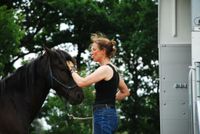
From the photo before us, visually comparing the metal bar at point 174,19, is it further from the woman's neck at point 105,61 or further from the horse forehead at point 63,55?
the woman's neck at point 105,61

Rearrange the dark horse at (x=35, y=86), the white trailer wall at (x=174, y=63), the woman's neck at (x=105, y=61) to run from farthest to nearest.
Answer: the white trailer wall at (x=174, y=63) → the dark horse at (x=35, y=86) → the woman's neck at (x=105, y=61)

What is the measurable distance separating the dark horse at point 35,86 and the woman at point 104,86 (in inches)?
19.1

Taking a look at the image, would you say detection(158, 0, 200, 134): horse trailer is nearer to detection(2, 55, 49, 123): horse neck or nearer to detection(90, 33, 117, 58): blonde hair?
detection(2, 55, 49, 123): horse neck

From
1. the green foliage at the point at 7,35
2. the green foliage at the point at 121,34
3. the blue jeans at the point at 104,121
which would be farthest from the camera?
the green foliage at the point at 121,34

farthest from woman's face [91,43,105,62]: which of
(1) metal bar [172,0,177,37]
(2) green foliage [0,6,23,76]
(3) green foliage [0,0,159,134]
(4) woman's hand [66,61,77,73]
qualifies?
(3) green foliage [0,0,159,134]

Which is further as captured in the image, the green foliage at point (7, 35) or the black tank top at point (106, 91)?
the green foliage at point (7, 35)

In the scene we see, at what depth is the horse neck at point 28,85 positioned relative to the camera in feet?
21.0

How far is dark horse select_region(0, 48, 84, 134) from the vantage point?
631 cm

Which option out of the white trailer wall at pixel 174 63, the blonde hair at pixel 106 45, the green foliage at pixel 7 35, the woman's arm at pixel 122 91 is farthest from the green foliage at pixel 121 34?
the blonde hair at pixel 106 45

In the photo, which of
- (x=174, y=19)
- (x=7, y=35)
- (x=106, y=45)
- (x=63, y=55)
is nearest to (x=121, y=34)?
(x=7, y=35)

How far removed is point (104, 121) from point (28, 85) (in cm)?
106

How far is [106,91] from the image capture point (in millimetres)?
5789

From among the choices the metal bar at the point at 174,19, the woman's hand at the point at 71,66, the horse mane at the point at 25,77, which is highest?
the metal bar at the point at 174,19

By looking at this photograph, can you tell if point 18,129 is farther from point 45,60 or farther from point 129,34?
point 129,34
